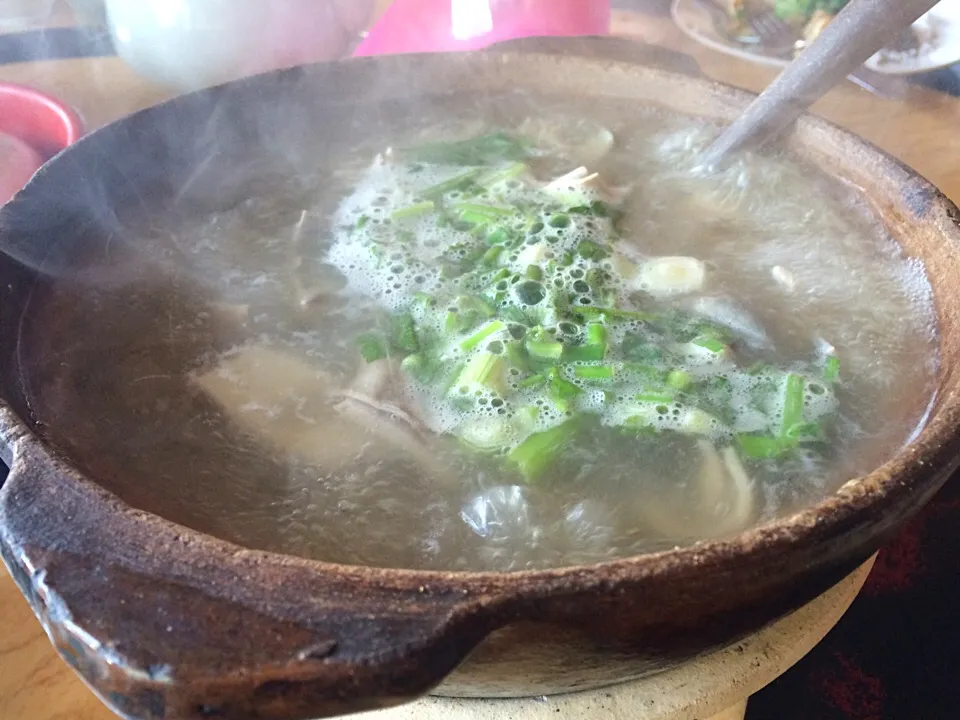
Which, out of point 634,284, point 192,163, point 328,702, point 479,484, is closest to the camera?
point 328,702

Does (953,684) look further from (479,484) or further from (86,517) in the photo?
(86,517)

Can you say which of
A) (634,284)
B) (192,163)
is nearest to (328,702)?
(634,284)

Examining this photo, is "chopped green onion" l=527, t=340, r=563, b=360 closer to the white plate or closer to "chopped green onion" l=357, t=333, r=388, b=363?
"chopped green onion" l=357, t=333, r=388, b=363

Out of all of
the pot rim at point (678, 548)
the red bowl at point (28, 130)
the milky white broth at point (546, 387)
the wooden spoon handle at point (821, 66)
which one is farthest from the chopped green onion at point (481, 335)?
the red bowl at point (28, 130)

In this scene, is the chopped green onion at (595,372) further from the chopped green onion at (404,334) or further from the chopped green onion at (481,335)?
the chopped green onion at (404,334)

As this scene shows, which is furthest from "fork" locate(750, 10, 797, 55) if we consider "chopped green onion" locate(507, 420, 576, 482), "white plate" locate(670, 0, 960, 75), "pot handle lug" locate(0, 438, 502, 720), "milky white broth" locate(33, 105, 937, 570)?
"pot handle lug" locate(0, 438, 502, 720)

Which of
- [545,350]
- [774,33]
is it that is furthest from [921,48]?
[545,350]
